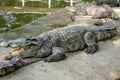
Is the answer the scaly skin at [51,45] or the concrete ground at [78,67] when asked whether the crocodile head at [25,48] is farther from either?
the concrete ground at [78,67]

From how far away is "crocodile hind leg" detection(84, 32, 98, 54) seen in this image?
23.1ft

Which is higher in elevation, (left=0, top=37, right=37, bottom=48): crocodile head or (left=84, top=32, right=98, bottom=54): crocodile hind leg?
(left=0, top=37, right=37, bottom=48): crocodile head

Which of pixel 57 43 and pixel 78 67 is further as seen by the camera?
pixel 57 43

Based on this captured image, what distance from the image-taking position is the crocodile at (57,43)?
6387mm

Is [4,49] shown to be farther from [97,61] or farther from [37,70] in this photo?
[97,61]

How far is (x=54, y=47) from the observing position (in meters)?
6.80

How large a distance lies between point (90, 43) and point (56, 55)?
1053 millimetres

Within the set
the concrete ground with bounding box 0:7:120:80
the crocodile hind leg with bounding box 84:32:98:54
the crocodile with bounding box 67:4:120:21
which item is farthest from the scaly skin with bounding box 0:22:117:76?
the crocodile with bounding box 67:4:120:21

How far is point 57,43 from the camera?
6.93 metres

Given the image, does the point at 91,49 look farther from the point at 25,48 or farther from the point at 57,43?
the point at 25,48

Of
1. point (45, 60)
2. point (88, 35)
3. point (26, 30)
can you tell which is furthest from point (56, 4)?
point (45, 60)

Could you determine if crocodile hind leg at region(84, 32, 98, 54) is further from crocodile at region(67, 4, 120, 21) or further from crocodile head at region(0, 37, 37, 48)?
crocodile at region(67, 4, 120, 21)

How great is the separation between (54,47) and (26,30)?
2.02 meters

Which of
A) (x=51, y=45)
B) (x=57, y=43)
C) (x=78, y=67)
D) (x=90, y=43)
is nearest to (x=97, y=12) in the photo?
(x=90, y=43)
